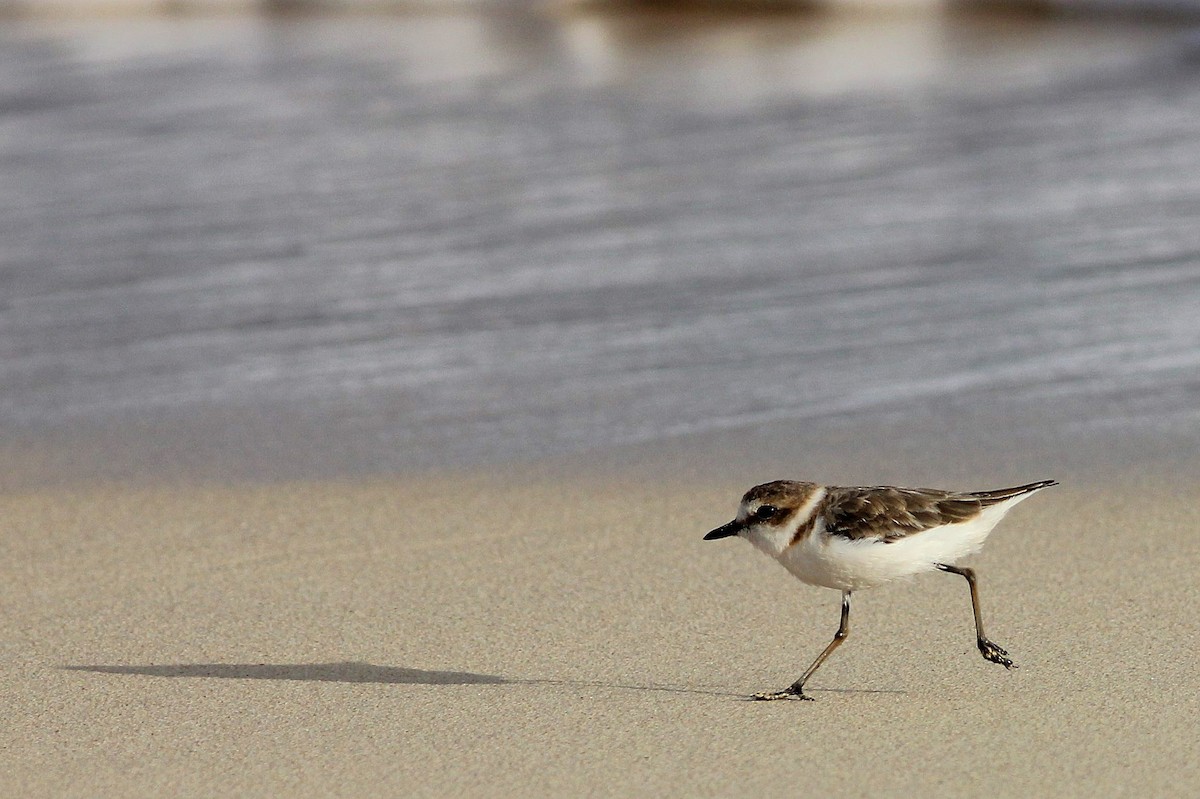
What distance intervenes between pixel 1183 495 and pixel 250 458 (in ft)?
10.0

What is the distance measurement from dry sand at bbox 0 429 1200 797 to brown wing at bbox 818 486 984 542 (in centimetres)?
41

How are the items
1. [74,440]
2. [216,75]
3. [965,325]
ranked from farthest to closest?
[216,75] < [965,325] < [74,440]

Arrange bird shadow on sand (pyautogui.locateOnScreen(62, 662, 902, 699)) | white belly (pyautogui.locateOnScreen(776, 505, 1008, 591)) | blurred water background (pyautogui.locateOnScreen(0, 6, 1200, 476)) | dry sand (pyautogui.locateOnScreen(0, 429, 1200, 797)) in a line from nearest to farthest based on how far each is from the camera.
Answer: dry sand (pyautogui.locateOnScreen(0, 429, 1200, 797))
white belly (pyautogui.locateOnScreen(776, 505, 1008, 591))
bird shadow on sand (pyautogui.locateOnScreen(62, 662, 902, 699))
blurred water background (pyautogui.locateOnScreen(0, 6, 1200, 476))

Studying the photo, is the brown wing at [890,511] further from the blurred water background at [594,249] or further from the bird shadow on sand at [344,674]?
the blurred water background at [594,249]

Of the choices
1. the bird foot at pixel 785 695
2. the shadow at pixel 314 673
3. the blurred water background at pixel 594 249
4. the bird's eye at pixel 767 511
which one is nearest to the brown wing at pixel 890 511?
the bird's eye at pixel 767 511

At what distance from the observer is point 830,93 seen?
1365 cm

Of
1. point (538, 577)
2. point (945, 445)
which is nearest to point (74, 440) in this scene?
point (538, 577)

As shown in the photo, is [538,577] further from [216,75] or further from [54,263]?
[216,75]

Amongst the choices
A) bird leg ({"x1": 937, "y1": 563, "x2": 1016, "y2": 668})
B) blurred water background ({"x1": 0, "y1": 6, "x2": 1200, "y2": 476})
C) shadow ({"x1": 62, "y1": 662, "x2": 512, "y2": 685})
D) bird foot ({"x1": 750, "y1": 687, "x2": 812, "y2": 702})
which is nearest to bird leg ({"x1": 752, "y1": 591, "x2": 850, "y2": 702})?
bird foot ({"x1": 750, "y1": 687, "x2": 812, "y2": 702})

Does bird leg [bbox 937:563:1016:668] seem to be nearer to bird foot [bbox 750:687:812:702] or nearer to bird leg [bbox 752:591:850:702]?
bird leg [bbox 752:591:850:702]

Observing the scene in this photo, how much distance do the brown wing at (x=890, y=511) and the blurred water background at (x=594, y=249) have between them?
7.35 ft

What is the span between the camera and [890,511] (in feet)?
12.7

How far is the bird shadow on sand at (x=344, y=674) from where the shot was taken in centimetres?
416

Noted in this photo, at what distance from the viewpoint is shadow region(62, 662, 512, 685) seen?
4.23 meters
